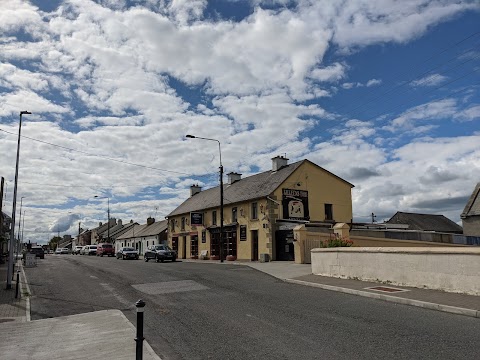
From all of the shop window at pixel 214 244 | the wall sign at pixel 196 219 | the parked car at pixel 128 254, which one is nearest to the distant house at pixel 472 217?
the shop window at pixel 214 244

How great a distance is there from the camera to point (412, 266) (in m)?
14.0

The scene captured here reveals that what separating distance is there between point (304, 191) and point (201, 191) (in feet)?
70.2

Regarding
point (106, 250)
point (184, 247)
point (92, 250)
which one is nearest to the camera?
point (184, 247)

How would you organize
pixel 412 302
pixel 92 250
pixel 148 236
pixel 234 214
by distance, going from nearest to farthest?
pixel 412 302 → pixel 234 214 → pixel 148 236 → pixel 92 250

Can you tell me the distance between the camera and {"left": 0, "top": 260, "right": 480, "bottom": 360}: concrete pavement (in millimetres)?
7250

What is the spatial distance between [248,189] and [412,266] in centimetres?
2446

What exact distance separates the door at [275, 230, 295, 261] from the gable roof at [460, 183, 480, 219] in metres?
19.1

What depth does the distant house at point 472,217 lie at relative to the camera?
3816 centimetres

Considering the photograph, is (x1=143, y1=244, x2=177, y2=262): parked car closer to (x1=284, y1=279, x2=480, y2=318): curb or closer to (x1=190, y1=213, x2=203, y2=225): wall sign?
(x1=190, y1=213, x2=203, y2=225): wall sign

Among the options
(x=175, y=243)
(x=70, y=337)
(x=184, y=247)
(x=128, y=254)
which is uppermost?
(x=175, y=243)

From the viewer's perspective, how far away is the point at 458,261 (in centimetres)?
1228

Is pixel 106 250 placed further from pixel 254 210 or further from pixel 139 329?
pixel 139 329

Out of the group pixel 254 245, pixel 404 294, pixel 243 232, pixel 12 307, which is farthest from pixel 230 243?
pixel 404 294

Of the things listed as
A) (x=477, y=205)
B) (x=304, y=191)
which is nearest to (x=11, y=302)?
(x=304, y=191)
